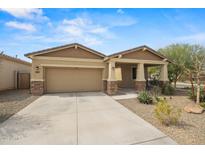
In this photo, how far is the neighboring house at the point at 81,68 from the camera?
11.3 metres

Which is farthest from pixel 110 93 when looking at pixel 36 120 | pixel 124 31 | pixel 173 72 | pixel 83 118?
pixel 173 72

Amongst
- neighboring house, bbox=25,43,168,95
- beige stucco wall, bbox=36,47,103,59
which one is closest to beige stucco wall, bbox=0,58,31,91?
neighboring house, bbox=25,43,168,95

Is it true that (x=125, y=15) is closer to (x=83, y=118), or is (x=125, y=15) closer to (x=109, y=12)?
(x=109, y=12)

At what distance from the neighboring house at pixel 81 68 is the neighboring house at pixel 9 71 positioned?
141 inches

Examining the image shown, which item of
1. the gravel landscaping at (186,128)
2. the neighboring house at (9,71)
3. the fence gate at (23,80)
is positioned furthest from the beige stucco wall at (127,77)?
the neighboring house at (9,71)

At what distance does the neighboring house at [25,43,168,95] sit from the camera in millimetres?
11344

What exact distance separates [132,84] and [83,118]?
38.3ft

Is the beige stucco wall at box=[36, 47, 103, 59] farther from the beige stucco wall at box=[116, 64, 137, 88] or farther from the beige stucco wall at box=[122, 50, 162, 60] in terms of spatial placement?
the beige stucco wall at box=[116, 64, 137, 88]

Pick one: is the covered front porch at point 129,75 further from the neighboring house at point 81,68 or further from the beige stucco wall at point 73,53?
the beige stucco wall at point 73,53

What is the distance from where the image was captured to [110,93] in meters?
11.2

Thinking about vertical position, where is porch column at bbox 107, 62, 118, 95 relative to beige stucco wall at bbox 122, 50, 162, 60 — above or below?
below

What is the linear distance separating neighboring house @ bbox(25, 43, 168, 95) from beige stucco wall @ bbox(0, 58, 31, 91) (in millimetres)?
3675

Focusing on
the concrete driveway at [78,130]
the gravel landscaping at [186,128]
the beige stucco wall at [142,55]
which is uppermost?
the beige stucco wall at [142,55]
